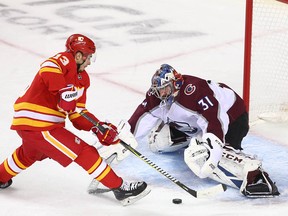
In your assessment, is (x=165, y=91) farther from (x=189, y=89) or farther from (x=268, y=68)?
(x=268, y=68)

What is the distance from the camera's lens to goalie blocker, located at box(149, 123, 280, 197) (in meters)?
4.24

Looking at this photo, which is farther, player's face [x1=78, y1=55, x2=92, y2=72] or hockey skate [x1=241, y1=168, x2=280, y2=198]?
hockey skate [x1=241, y1=168, x2=280, y2=198]

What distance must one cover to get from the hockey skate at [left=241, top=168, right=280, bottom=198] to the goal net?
0.96m

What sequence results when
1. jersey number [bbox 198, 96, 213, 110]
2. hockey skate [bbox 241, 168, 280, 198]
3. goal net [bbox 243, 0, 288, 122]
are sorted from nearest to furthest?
hockey skate [bbox 241, 168, 280, 198] → jersey number [bbox 198, 96, 213, 110] → goal net [bbox 243, 0, 288, 122]

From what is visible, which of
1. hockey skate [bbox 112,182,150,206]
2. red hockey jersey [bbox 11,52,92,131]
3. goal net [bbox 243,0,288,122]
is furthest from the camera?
goal net [bbox 243,0,288,122]

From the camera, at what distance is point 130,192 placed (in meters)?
4.12

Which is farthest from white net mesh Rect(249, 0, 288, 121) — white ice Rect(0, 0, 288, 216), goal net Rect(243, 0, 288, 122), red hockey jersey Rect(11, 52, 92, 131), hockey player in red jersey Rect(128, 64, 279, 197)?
red hockey jersey Rect(11, 52, 92, 131)

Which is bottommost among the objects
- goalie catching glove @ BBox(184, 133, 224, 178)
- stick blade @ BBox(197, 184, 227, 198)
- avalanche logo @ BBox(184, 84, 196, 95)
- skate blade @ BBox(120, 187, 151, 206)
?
skate blade @ BBox(120, 187, 151, 206)

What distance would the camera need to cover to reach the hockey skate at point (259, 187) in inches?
167

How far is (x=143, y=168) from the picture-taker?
4.60 m

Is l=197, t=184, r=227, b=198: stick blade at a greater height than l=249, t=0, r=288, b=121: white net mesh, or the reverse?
l=249, t=0, r=288, b=121: white net mesh

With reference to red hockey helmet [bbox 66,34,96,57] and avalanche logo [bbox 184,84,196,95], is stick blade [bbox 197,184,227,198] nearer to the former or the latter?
avalanche logo [bbox 184,84,196,95]

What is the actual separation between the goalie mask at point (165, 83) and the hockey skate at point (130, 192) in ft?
1.49

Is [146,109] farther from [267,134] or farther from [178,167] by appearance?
[267,134]
